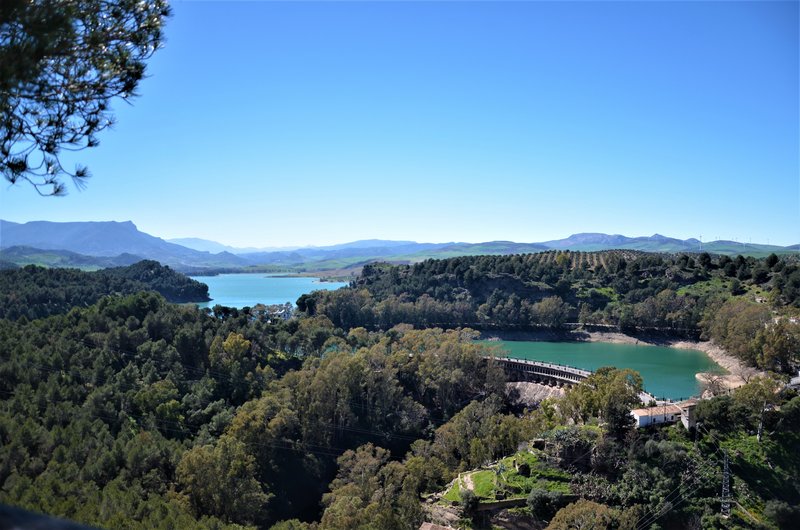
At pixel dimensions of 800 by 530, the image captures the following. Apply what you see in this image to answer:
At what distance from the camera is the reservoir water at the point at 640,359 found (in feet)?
111

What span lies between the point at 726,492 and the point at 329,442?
14.3 metres

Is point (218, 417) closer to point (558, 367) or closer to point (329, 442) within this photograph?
point (329, 442)

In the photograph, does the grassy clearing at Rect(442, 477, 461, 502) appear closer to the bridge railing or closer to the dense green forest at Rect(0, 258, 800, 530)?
the dense green forest at Rect(0, 258, 800, 530)

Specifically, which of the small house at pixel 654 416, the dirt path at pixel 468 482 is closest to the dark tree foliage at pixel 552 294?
the small house at pixel 654 416

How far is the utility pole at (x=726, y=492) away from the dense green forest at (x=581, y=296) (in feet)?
83.6

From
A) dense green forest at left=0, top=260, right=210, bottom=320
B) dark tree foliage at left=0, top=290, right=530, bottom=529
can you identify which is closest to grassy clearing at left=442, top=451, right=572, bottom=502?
dark tree foliage at left=0, top=290, right=530, bottom=529

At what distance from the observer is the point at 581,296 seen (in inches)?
2250

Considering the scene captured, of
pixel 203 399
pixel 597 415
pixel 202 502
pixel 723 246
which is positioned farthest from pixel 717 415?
pixel 723 246

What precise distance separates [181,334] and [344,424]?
34.8 ft

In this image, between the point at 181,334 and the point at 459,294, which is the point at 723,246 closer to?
the point at 459,294

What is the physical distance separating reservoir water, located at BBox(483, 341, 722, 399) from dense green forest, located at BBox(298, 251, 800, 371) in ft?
9.26

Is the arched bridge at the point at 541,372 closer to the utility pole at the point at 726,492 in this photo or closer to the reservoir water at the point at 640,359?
the reservoir water at the point at 640,359

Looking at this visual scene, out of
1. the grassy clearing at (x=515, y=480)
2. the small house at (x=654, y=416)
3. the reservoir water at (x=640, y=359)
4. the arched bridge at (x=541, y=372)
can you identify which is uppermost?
the small house at (x=654, y=416)

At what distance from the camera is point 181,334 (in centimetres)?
2933
